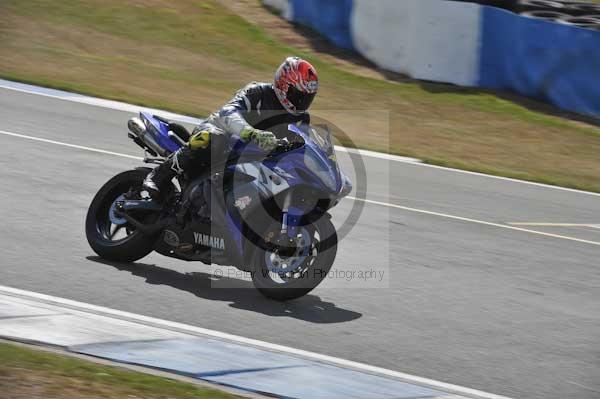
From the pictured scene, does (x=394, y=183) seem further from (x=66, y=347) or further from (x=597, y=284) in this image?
(x=66, y=347)

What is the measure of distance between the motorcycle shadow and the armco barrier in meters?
11.6

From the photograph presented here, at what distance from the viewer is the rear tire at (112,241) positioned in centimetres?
826

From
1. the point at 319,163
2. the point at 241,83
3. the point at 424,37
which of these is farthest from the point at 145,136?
the point at 424,37

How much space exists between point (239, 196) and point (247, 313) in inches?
33.9

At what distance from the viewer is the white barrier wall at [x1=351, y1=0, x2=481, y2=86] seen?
1908cm

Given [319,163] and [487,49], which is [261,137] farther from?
[487,49]

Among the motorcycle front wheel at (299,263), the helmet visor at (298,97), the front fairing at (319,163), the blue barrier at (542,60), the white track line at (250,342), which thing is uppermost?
the blue barrier at (542,60)

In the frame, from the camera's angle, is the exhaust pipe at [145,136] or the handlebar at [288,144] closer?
the handlebar at [288,144]

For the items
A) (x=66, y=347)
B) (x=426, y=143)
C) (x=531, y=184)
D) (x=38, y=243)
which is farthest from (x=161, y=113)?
(x=66, y=347)

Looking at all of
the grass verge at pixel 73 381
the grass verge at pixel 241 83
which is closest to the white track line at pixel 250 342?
the grass verge at pixel 73 381

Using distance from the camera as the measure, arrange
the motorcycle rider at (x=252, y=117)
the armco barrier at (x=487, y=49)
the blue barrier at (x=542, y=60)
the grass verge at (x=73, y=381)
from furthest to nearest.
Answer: the armco barrier at (x=487, y=49) → the blue barrier at (x=542, y=60) → the motorcycle rider at (x=252, y=117) → the grass verge at (x=73, y=381)

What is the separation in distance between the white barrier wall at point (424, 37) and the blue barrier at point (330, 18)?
23.9 inches

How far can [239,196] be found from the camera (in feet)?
25.1

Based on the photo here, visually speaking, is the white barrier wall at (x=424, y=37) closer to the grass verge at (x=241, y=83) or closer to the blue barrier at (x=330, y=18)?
the grass verge at (x=241, y=83)
